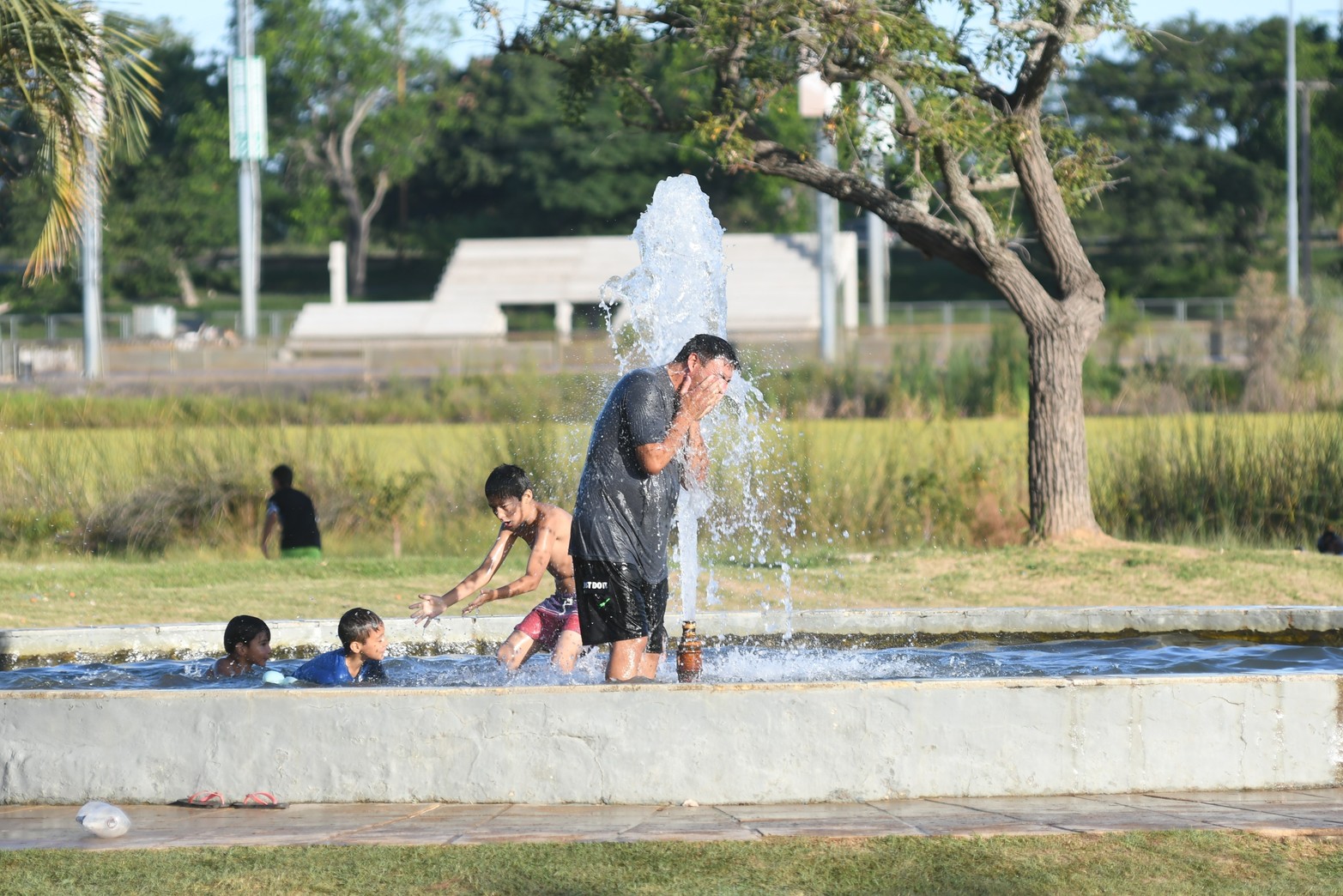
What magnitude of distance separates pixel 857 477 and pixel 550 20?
5242mm

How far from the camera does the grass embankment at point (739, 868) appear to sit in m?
5.10

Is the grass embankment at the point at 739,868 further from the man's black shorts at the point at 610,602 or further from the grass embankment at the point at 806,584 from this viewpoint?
the grass embankment at the point at 806,584

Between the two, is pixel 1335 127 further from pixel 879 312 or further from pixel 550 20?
pixel 550 20

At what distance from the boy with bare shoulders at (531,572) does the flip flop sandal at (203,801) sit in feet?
5.19

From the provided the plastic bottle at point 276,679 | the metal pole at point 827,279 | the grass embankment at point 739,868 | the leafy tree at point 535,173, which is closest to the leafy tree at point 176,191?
the leafy tree at point 535,173

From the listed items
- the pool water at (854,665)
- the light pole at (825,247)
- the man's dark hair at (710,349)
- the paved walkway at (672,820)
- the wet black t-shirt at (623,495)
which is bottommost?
the paved walkway at (672,820)

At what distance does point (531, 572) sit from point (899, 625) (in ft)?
8.27

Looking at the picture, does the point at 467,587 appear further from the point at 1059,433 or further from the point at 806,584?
the point at 1059,433

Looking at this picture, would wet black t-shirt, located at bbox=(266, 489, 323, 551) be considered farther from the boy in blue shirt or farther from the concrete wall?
the concrete wall

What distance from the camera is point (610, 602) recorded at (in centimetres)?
714

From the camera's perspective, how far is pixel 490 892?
5.06 metres

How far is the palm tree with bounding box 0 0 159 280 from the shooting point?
1134cm

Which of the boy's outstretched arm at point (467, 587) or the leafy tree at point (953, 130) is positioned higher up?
the leafy tree at point (953, 130)

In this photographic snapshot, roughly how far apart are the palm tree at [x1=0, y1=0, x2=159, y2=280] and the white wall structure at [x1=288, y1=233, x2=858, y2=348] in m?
38.0
